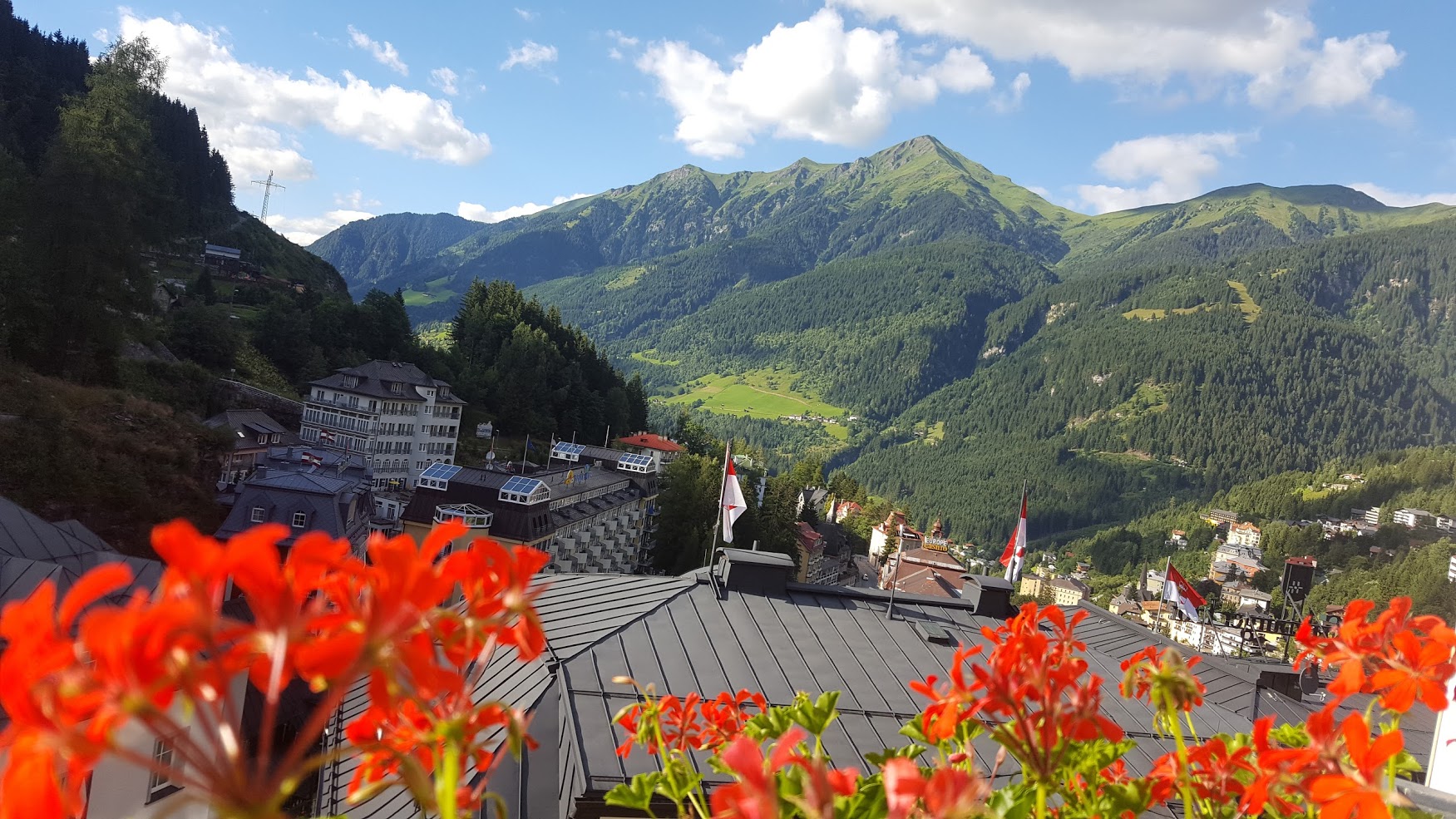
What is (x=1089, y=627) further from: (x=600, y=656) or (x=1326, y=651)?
(x=1326, y=651)

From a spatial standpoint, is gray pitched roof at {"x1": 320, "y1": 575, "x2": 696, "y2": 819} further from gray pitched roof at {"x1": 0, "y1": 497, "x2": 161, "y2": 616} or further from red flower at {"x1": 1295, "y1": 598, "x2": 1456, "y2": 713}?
gray pitched roof at {"x1": 0, "y1": 497, "x2": 161, "y2": 616}

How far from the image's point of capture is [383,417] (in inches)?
2021

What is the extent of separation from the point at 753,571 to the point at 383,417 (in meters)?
44.9

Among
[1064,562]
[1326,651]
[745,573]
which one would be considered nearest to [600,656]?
[745,573]

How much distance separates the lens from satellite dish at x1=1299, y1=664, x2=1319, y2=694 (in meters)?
15.6

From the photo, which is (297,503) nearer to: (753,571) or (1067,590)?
(753,571)

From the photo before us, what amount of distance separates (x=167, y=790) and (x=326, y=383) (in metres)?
40.2

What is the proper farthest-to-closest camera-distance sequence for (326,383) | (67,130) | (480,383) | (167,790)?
(480,383) → (326,383) → (67,130) → (167,790)

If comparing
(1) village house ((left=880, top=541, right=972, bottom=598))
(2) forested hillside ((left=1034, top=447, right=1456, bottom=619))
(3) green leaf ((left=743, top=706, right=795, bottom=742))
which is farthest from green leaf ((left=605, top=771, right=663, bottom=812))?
(2) forested hillside ((left=1034, top=447, right=1456, bottom=619))

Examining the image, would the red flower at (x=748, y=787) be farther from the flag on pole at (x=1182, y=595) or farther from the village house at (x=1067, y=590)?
the village house at (x=1067, y=590)

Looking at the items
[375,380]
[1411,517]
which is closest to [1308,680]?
[375,380]

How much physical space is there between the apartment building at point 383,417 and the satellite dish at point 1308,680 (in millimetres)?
43847

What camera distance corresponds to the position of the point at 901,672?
1018cm

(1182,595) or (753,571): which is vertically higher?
(753,571)
